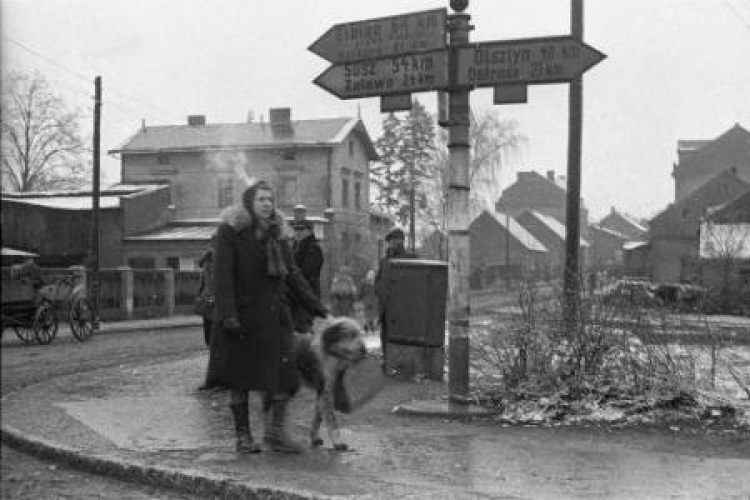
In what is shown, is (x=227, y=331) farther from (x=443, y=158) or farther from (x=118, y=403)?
(x=443, y=158)

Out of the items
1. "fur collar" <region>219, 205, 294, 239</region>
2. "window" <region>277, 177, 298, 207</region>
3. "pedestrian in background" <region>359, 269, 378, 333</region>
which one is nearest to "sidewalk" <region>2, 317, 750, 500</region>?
"fur collar" <region>219, 205, 294, 239</region>

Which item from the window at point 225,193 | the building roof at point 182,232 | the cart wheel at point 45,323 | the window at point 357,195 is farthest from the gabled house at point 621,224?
the cart wheel at point 45,323

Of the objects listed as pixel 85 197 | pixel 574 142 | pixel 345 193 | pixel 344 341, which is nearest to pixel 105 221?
pixel 85 197

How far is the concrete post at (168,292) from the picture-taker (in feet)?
94.0

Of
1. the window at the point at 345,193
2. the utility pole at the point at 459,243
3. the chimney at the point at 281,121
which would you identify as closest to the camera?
the utility pole at the point at 459,243

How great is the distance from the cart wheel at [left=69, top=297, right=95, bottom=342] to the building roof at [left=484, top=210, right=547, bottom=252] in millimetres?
62553

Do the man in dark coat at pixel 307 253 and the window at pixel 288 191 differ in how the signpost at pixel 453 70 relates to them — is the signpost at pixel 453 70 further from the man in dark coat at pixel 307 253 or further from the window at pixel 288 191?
the window at pixel 288 191

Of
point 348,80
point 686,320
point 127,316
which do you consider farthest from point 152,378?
point 127,316

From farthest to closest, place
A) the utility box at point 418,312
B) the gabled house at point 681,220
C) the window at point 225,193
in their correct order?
the gabled house at point 681,220, the window at point 225,193, the utility box at point 418,312

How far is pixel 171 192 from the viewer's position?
45688 mm

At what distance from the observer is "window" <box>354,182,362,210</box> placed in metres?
49.1

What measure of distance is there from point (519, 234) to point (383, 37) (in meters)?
80.2

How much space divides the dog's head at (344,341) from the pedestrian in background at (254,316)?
28 cm

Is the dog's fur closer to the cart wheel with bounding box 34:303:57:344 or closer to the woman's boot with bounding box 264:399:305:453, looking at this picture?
the woman's boot with bounding box 264:399:305:453
